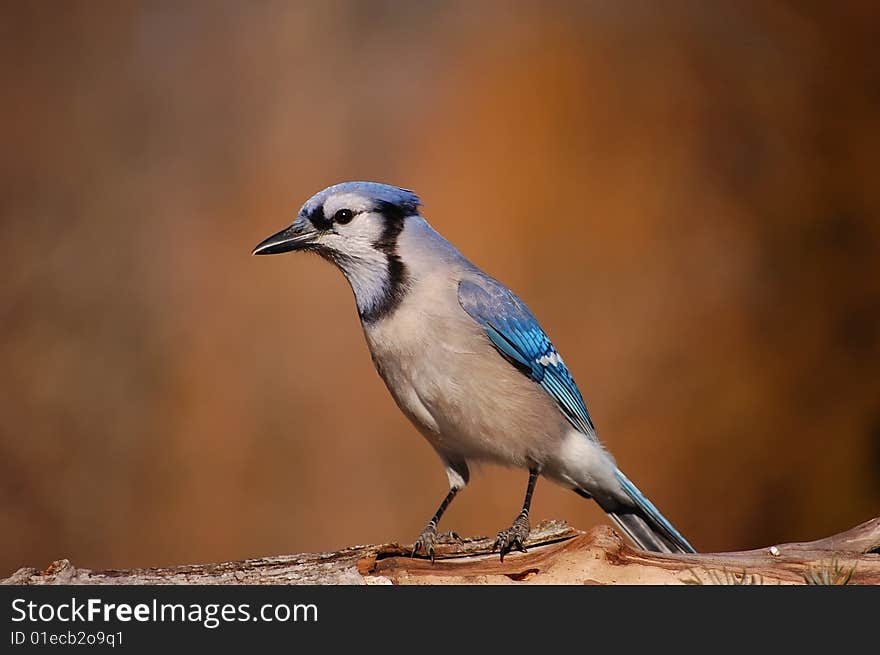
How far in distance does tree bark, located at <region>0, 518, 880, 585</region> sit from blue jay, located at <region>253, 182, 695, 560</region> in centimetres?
8

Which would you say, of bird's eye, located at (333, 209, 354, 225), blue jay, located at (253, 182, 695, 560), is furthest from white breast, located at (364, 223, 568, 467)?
bird's eye, located at (333, 209, 354, 225)

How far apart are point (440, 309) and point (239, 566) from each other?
0.76 meters

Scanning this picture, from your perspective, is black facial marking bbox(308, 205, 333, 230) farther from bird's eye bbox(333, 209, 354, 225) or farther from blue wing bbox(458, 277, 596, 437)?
blue wing bbox(458, 277, 596, 437)

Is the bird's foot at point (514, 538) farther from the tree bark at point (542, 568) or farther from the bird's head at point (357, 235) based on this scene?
the bird's head at point (357, 235)

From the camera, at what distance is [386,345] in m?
2.37

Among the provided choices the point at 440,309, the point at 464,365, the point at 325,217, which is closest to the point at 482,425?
the point at 464,365

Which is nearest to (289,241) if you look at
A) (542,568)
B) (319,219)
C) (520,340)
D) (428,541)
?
(319,219)

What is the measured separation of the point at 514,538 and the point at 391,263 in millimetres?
734

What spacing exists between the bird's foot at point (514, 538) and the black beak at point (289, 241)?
87cm

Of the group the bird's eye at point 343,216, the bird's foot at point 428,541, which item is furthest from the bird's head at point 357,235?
the bird's foot at point 428,541

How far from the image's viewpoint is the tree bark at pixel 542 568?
2098mm

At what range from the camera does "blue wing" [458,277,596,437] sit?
2.43 meters
